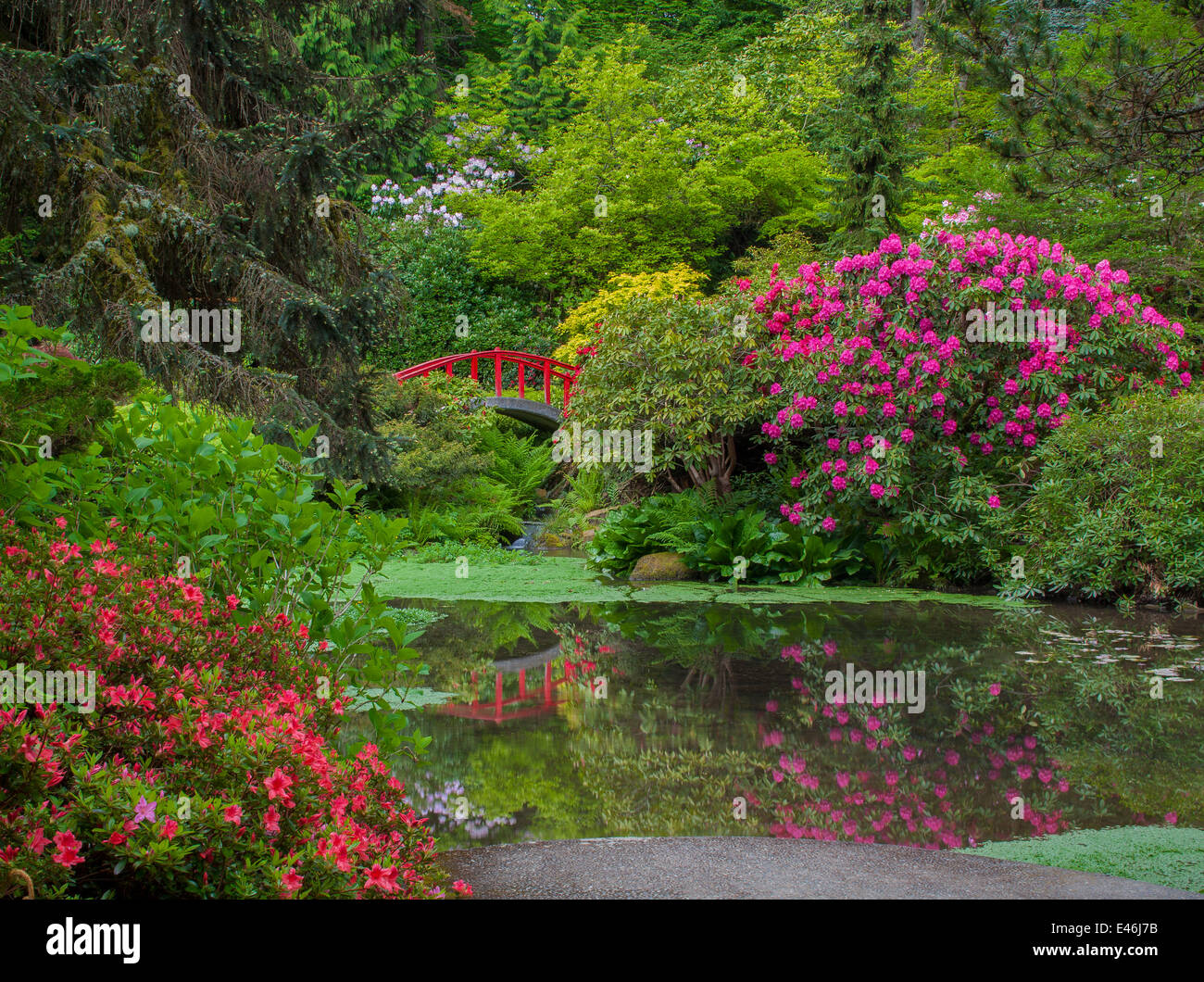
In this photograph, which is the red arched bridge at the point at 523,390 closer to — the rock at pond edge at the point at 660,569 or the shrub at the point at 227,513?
the rock at pond edge at the point at 660,569

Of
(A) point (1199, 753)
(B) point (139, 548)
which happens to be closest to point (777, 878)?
(B) point (139, 548)

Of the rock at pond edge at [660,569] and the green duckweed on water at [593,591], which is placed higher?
the rock at pond edge at [660,569]

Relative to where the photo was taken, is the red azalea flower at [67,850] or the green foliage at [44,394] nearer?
the red azalea flower at [67,850]

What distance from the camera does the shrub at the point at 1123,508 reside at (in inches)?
334

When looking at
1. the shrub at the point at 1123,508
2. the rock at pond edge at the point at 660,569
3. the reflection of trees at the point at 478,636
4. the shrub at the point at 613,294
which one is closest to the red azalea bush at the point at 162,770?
the reflection of trees at the point at 478,636

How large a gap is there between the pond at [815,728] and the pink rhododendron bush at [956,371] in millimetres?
1892

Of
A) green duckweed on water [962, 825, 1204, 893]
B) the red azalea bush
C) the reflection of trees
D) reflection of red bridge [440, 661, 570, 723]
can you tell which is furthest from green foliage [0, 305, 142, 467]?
green duckweed on water [962, 825, 1204, 893]

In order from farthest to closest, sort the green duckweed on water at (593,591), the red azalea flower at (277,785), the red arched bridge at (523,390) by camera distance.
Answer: the red arched bridge at (523,390) → the green duckweed on water at (593,591) → the red azalea flower at (277,785)

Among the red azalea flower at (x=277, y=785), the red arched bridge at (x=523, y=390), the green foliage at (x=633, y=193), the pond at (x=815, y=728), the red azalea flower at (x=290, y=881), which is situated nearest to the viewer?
the red azalea flower at (x=290, y=881)

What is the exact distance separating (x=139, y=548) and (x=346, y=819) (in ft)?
4.50

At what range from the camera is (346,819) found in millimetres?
2395

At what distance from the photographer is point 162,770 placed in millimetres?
2242

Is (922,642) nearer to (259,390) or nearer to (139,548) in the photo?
(139,548)

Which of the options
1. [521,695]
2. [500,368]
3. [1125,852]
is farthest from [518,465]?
[1125,852]
